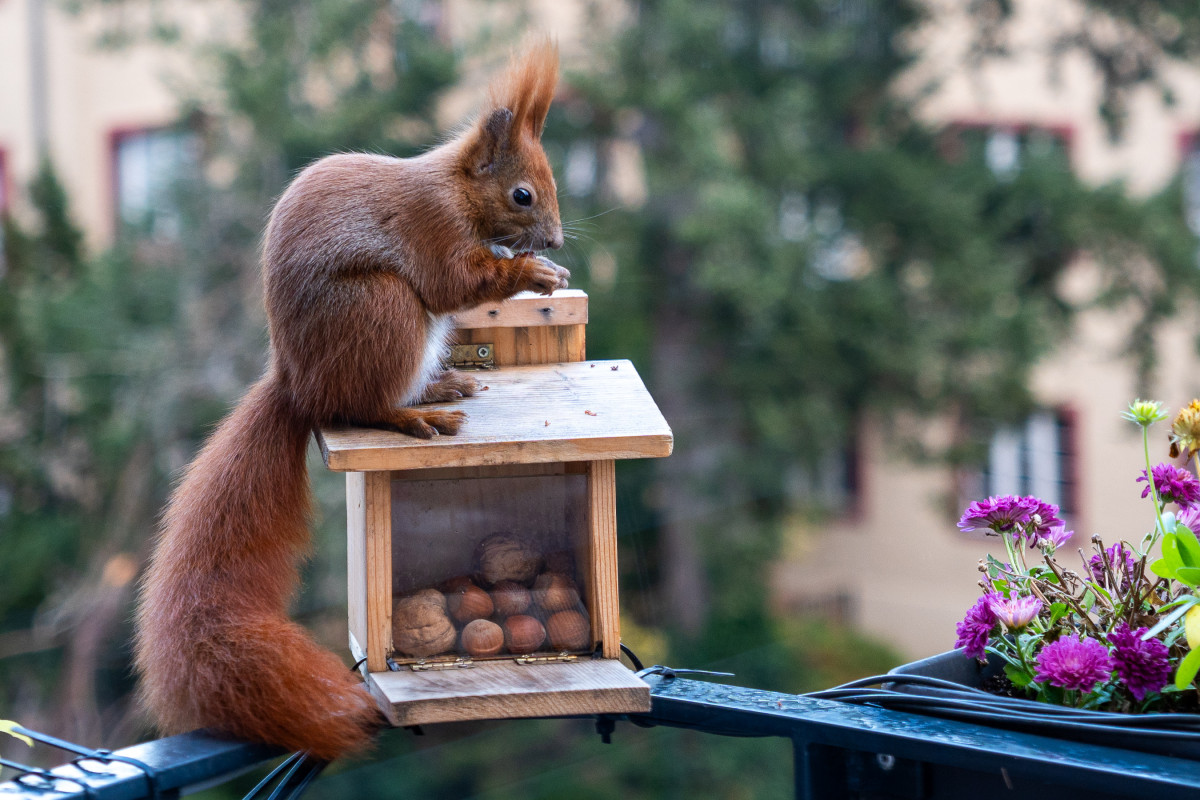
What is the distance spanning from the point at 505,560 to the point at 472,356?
0.73ft

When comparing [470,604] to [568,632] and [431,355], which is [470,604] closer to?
[568,632]

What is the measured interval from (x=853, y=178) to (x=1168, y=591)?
3.89 meters

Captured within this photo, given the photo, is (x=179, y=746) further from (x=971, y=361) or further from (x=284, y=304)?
(x=971, y=361)

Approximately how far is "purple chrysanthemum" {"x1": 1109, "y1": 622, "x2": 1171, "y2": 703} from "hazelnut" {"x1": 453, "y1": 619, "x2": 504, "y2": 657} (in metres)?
0.47

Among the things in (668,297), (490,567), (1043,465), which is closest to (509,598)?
(490,567)

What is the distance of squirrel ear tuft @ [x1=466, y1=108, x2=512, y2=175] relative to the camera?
3.54 ft

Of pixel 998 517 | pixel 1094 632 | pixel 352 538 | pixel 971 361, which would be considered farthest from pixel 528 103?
pixel 971 361

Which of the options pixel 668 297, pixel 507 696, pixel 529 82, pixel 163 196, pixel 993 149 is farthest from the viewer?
pixel 993 149

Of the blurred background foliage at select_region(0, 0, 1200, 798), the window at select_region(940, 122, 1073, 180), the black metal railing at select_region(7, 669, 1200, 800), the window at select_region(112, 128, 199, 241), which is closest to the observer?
the black metal railing at select_region(7, 669, 1200, 800)

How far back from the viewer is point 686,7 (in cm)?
427

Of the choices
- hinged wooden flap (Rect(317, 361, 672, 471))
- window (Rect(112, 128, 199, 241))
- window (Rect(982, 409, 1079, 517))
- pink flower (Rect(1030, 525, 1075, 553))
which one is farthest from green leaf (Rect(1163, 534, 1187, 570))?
window (Rect(982, 409, 1079, 517))

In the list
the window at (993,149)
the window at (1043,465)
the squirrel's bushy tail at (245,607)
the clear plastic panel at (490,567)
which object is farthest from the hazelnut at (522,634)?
the window at (1043,465)

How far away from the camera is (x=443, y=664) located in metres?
0.97

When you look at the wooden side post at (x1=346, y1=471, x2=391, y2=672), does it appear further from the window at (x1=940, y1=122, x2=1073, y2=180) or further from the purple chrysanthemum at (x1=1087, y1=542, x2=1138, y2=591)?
the window at (x1=940, y1=122, x2=1073, y2=180)
